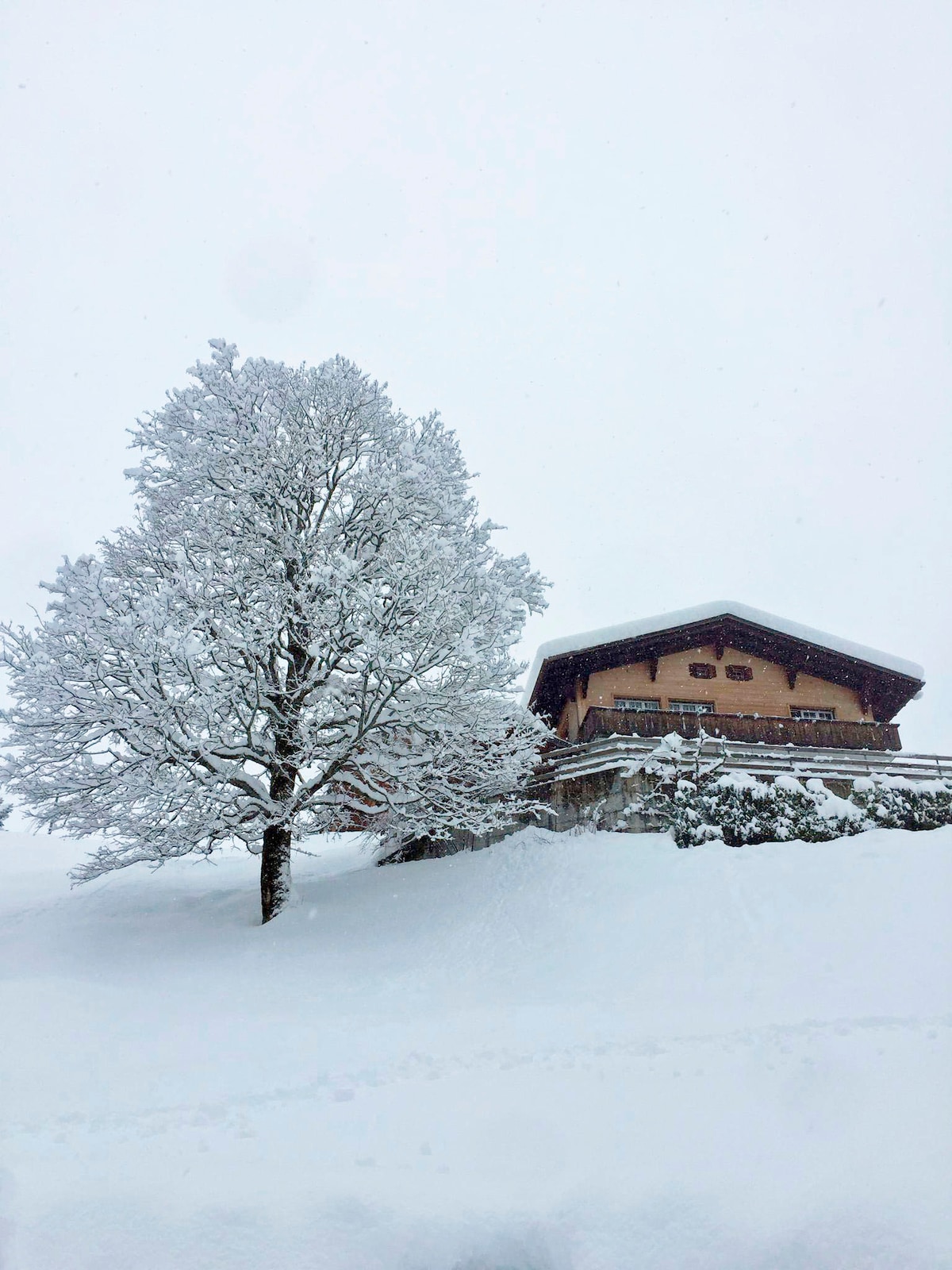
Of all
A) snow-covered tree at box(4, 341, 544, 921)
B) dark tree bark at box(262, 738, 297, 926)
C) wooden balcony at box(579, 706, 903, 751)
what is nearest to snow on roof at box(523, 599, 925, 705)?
wooden balcony at box(579, 706, 903, 751)

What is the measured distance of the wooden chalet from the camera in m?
21.4

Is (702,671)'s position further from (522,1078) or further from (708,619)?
(522,1078)

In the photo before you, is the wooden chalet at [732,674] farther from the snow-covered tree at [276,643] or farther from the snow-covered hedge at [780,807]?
the snow-covered tree at [276,643]

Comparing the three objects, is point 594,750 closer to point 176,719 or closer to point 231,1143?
point 176,719

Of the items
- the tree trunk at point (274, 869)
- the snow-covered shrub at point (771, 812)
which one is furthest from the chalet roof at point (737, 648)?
the tree trunk at point (274, 869)

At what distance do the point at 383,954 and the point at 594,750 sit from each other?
19.4 ft

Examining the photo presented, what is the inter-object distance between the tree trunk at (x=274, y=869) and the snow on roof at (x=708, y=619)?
9.31 m

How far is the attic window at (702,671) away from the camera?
77.2 feet

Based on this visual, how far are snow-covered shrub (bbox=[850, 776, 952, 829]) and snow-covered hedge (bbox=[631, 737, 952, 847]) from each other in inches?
0.6

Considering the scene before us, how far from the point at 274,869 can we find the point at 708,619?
13.7 metres

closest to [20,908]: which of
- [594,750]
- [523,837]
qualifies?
[523,837]

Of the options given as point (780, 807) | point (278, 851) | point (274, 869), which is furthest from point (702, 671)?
point (274, 869)

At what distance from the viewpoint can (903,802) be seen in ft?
47.1

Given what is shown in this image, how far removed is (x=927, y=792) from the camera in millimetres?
14547
